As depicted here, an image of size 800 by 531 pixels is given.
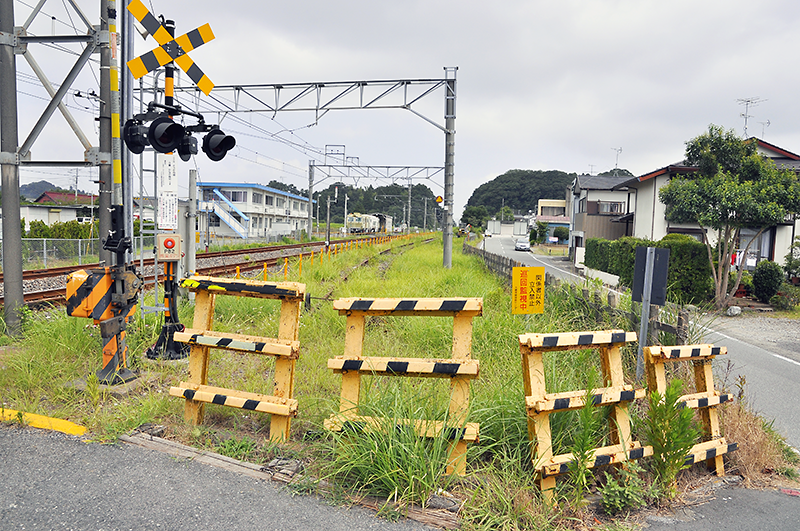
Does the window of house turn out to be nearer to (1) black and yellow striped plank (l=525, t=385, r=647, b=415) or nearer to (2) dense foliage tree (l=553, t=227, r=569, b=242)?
(2) dense foliage tree (l=553, t=227, r=569, b=242)

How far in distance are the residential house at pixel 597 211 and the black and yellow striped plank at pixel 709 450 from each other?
25.9 metres

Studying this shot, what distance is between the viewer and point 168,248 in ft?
20.0

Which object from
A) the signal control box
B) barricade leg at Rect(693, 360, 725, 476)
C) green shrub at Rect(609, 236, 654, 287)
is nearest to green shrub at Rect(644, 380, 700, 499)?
barricade leg at Rect(693, 360, 725, 476)

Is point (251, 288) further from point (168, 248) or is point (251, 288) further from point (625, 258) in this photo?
point (625, 258)

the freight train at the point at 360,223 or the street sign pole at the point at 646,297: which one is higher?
the freight train at the point at 360,223

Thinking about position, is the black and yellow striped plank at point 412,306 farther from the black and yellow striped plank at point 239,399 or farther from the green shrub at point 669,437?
the green shrub at point 669,437

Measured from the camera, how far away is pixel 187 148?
5.27 m

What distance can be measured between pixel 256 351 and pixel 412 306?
46.8 inches

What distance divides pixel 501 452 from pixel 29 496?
2.96 meters

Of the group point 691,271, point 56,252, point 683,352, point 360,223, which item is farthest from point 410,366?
point 360,223

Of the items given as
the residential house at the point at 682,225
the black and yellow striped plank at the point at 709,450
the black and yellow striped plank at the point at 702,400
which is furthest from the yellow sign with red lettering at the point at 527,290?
the residential house at the point at 682,225

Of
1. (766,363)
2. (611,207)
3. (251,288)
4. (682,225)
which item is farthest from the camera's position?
(611,207)

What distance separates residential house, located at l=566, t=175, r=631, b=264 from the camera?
1239 inches

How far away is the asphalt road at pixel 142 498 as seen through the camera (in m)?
2.73
